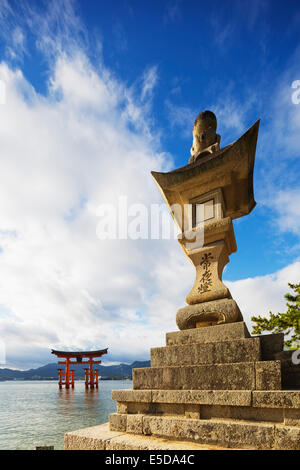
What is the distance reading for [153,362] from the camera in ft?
14.2

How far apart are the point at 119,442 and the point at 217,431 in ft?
3.99

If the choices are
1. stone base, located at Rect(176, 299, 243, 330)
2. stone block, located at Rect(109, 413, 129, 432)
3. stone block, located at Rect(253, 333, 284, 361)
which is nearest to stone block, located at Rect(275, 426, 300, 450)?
stone block, located at Rect(253, 333, 284, 361)

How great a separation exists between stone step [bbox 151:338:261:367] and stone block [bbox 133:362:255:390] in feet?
0.50

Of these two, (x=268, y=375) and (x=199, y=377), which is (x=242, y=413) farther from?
(x=199, y=377)

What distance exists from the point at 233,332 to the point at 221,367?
0.55 meters

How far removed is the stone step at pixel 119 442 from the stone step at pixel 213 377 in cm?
63

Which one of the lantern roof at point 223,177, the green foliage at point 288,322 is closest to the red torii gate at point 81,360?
the green foliage at point 288,322

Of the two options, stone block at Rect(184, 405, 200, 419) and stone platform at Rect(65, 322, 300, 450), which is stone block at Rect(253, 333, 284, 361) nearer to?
stone platform at Rect(65, 322, 300, 450)

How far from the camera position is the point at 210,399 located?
3.36 meters

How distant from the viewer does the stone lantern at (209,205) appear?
4.54m

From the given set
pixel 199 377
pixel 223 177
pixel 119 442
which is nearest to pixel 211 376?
pixel 199 377

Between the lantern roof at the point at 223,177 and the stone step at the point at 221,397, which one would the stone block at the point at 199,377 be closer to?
the stone step at the point at 221,397
